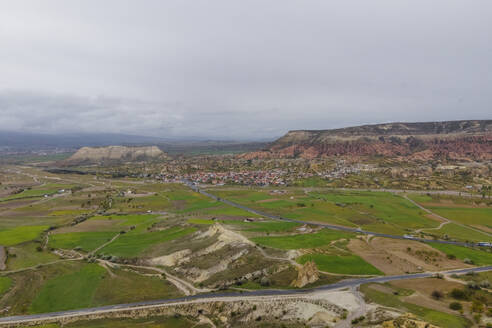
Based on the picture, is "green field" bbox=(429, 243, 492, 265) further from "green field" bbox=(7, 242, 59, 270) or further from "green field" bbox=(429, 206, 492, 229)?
"green field" bbox=(7, 242, 59, 270)

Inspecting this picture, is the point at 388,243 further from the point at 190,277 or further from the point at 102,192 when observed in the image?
the point at 102,192

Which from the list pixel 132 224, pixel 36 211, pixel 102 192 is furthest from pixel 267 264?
pixel 102 192

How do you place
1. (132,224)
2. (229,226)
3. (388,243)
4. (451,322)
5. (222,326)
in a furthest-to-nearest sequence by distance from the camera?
(132,224), (229,226), (388,243), (222,326), (451,322)

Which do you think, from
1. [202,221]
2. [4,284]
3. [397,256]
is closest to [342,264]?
[397,256]

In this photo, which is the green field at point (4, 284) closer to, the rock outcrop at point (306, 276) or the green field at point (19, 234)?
the green field at point (19, 234)

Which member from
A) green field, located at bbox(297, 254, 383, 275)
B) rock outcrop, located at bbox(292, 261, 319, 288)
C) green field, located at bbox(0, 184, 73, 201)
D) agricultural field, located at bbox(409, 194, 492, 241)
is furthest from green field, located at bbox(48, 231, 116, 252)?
agricultural field, located at bbox(409, 194, 492, 241)
